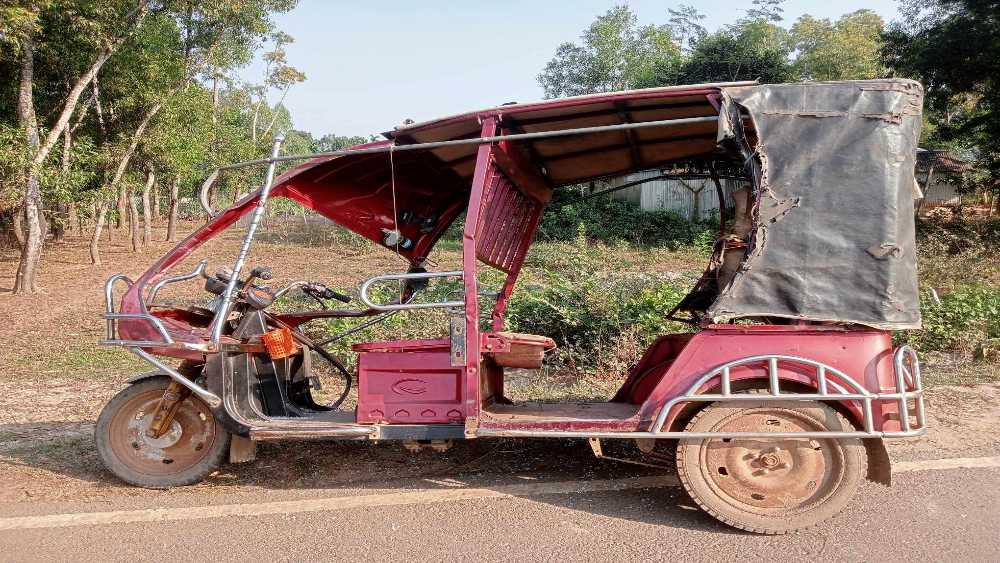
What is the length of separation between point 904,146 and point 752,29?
1186 inches

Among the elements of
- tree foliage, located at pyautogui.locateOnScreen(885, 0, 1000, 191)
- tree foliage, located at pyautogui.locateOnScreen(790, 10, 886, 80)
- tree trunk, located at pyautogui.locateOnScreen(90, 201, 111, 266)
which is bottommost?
tree trunk, located at pyautogui.locateOnScreen(90, 201, 111, 266)

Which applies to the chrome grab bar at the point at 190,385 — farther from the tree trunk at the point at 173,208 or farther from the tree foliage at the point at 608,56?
the tree foliage at the point at 608,56

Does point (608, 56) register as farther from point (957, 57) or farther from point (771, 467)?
point (771, 467)

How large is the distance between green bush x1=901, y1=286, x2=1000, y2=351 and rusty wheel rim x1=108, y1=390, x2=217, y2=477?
288 inches

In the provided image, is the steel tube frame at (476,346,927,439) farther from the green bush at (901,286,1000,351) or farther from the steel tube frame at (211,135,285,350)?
the green bush at (901,286,1000,351)

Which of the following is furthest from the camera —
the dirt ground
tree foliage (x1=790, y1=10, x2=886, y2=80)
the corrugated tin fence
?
tree foliage (x1=790, y1=10, x2=886, y2=80)

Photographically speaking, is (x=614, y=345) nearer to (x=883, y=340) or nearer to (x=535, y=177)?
(x=535, y=177)

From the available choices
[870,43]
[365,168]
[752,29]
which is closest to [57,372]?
[365,168]

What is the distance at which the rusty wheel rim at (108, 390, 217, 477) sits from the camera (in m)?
4.53

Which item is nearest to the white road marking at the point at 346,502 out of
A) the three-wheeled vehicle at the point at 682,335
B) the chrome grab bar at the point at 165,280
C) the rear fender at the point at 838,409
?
the three-wheeled vehicle at the point at 682,335

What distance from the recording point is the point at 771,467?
3.68 meters

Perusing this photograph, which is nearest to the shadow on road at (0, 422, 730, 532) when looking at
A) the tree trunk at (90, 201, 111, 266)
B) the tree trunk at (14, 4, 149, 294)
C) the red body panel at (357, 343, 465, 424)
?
the red body panel at (357, 343, 465, 424)

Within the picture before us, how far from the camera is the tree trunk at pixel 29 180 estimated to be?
1372 centimetres

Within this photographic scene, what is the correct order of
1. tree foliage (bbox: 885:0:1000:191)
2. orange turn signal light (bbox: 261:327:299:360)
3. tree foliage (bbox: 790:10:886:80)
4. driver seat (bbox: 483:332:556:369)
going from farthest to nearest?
tree foliage (bbox: 790:10:886:80) < tree foliage (bbox: 885:0:1000:191) < orange turn signal light (bbox: 261:327:299:360) < driver seat (bbox: 483:332:556:369)
